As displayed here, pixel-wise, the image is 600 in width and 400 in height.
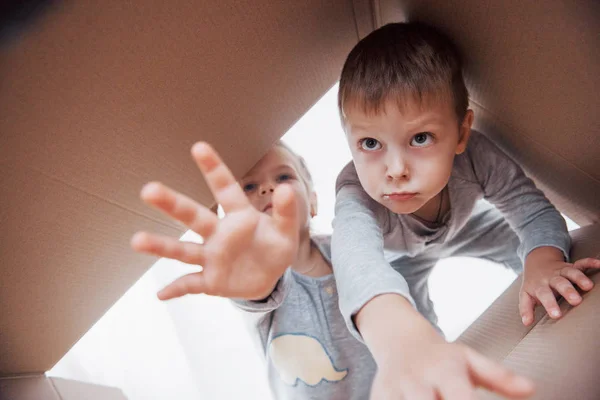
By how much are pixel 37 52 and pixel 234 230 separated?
0.21 meters

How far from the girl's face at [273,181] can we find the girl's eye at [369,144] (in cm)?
21

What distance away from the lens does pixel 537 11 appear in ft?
1.52

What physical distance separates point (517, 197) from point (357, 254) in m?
0.31

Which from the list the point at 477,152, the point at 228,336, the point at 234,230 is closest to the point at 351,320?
the point at 234,230

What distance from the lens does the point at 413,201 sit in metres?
0.61

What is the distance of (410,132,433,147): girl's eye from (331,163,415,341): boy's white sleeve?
123mm

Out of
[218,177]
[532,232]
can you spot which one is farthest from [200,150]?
[532,232]

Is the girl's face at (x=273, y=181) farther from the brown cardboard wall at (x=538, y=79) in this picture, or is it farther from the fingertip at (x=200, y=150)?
the fingertip at (x=200, y=150)

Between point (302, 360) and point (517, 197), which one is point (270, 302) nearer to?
point (302, 360)

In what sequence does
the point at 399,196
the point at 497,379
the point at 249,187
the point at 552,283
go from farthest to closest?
1. the point at 249,187
2. the point at 399,196
3. the point at 552,283
4. the point at 497,379

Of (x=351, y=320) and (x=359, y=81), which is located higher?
(x=359, y=81)

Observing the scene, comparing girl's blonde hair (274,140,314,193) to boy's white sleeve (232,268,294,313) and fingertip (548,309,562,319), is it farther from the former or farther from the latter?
fingertip (548,309,562,319)

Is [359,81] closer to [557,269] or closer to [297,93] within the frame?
[297,93]

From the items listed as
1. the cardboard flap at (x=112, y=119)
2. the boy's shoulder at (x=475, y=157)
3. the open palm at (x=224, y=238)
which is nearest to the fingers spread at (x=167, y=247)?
the open palm at (x=224, y=238)
